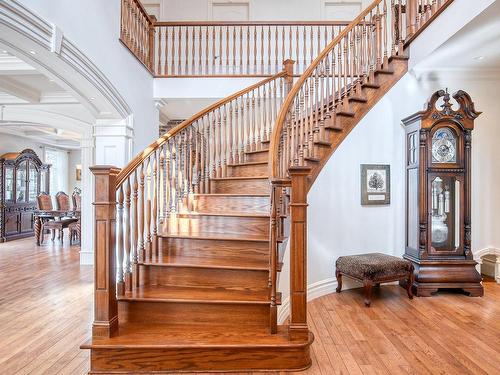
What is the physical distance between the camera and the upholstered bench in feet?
11.6

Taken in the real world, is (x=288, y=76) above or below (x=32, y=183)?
above

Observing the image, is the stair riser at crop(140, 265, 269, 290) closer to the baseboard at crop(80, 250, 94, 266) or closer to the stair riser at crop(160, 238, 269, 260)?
the stair riser at crop(160, 238, 269, 260)

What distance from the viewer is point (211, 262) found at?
9.73ft


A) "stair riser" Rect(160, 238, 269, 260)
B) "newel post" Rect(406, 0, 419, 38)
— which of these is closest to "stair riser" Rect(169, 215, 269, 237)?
"stair riser" Rect(160, 238, 269, 260)

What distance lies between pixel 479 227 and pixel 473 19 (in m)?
2.79

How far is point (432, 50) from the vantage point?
146 inches

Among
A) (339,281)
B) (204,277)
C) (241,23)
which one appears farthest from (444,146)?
(241,23)

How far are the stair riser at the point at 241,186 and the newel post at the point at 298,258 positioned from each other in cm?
137

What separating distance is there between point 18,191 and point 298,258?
9.02 meters

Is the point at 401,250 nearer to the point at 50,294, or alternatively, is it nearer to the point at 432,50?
the point at 432,50

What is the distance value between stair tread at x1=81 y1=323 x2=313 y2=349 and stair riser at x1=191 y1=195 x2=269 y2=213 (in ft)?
4.48

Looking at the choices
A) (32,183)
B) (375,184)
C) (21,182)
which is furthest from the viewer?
(32,183)

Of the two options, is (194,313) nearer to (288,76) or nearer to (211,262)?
(211,262)

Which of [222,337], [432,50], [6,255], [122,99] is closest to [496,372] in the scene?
[222,337]
